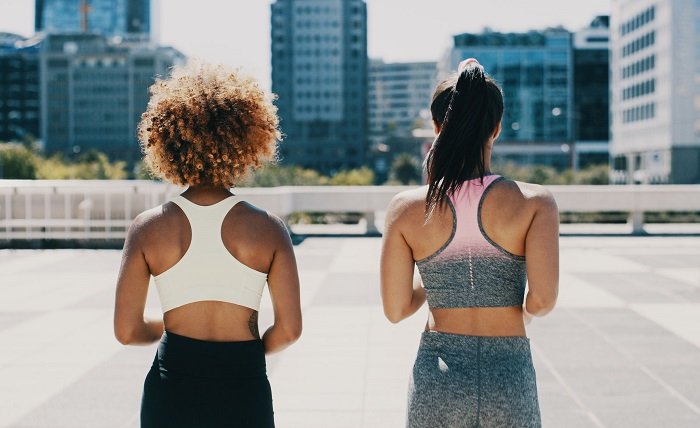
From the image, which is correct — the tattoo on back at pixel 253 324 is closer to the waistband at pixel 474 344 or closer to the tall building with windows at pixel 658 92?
the waistband at pixel 474 344

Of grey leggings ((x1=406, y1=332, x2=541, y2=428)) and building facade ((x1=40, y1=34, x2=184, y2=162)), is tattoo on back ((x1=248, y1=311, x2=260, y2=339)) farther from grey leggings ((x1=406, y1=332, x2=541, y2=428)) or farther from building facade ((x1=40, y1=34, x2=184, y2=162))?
building facade ((x1=40, y1=34, x2=184, y2=162))

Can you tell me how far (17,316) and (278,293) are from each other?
7.22 metres

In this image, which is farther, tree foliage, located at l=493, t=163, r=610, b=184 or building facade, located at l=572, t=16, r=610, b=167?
building facade, located at l=572, t=16, r=610, b=167

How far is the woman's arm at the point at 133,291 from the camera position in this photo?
2.53 meters

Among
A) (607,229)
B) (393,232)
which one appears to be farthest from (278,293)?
(607,229)

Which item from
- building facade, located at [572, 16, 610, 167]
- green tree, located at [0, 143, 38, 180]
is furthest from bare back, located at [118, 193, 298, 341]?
building facade, located at [572, 16, 610, 167]

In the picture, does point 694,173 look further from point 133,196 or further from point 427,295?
point 427,295

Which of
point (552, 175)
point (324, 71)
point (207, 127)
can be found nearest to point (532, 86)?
point (324, 71)

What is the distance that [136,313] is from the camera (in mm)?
2596

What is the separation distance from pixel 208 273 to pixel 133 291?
25cm

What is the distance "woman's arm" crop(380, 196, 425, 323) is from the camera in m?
2.58

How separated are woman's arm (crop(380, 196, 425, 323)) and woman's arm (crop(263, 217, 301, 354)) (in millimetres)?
282

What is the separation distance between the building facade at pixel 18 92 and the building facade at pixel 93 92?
232 inches

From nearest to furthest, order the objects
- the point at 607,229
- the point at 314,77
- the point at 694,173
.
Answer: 1. the point at 607,229
2. the point at 694,173
3. the point at 314,77
